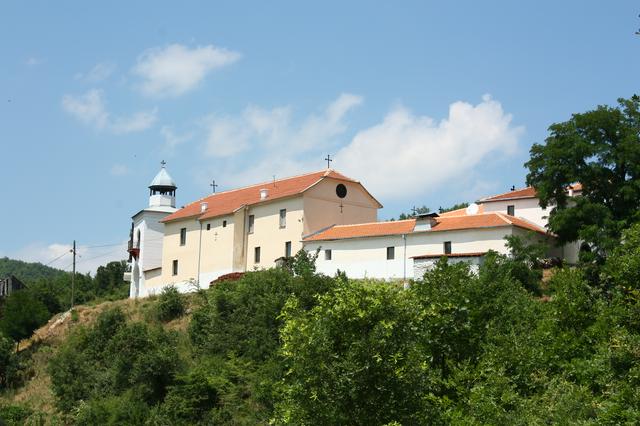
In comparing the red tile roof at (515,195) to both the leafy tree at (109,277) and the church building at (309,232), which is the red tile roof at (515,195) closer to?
the church building at (309,232)

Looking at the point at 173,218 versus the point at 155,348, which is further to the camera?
the point at 173,218

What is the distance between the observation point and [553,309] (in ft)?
104

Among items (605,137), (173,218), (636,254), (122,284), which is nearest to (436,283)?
(636,254)

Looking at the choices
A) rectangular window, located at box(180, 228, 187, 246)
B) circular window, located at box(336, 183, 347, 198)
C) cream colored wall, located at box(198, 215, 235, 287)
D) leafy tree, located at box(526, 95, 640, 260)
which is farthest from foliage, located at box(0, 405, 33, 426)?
leafy tree, located at box(526, 95, 640, 260)

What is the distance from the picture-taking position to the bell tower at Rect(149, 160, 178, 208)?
2835 inches

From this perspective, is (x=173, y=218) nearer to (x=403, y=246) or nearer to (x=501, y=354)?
(x=403, y=246)

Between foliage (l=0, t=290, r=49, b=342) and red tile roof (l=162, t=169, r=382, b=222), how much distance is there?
11.3m

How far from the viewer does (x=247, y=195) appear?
6372 centimetres

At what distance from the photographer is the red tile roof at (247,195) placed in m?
58.5

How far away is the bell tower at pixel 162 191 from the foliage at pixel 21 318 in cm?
1382

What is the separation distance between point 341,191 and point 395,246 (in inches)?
341

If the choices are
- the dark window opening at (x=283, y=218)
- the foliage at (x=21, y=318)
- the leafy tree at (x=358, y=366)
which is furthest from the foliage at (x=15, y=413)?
the leafy tree at (x=358, y=366)

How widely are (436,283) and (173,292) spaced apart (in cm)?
2757

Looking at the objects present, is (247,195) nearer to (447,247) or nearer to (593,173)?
(447,247)
